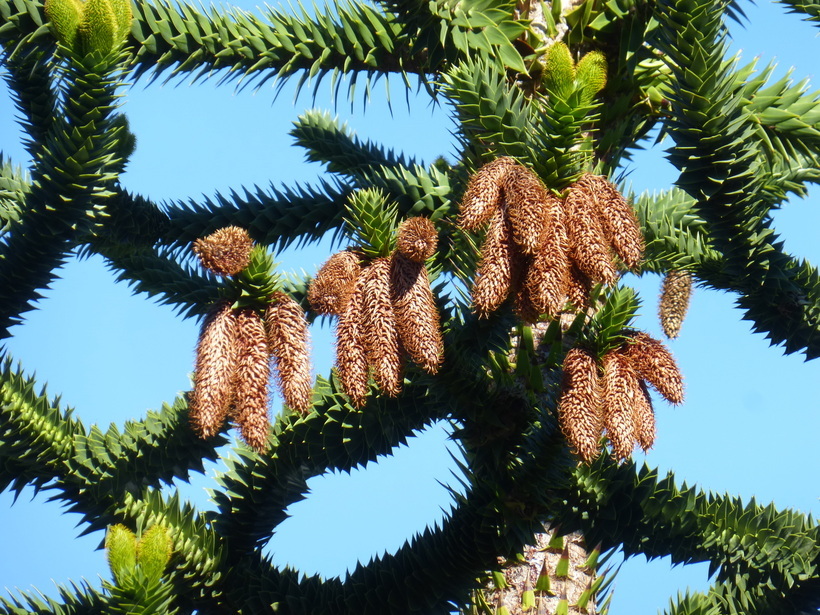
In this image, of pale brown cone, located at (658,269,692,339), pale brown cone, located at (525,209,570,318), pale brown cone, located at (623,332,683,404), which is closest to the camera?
pale brown cone, located at (525,209,570,318)

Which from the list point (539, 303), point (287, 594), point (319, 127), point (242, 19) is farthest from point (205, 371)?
point (319, 127)

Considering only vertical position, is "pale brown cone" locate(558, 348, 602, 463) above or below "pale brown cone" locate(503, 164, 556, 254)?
below

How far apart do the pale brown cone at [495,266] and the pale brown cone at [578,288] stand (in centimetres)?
17

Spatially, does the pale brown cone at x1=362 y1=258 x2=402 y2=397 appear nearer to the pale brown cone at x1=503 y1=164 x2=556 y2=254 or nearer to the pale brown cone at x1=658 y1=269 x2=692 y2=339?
the pale brown cone at x1=503 y1=164 x2=556 y2=254

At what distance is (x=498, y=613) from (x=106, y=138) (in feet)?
7.55

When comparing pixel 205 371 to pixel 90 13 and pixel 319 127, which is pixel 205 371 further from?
pixel 319 127

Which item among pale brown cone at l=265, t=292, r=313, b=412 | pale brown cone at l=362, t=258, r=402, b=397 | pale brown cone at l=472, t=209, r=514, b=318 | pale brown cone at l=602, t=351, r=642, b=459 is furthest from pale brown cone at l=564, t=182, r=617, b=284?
pale brown cone at l=265, t=292, r=313, b=412

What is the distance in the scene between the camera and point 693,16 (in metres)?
2.92

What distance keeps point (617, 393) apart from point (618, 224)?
46 centimetres

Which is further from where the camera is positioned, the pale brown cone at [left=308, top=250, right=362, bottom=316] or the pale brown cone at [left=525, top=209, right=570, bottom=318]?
the pale brown cone at [left=308, top=250, right=362, bottom=316]

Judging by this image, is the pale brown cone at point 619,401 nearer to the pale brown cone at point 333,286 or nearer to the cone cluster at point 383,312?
the cone cluster at point 383,312

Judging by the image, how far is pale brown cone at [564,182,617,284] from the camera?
2.35 m

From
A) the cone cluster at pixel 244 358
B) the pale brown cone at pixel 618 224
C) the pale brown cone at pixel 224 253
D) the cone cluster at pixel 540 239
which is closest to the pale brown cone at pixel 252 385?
the cone cluster at pixel 244 358

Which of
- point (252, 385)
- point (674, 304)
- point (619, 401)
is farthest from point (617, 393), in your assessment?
point (674, 304)
